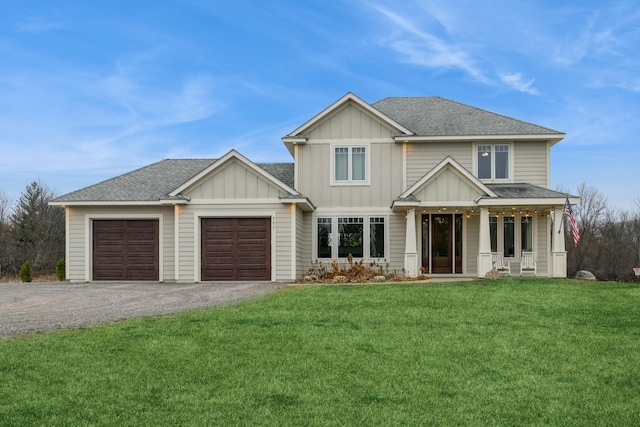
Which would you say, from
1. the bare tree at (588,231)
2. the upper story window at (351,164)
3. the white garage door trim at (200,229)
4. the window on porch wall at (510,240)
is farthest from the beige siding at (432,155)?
the bare tree at (588,231)

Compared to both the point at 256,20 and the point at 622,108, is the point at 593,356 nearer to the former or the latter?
the point at 256,20

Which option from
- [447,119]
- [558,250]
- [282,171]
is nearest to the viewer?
[558,250]

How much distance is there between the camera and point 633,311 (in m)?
10.8

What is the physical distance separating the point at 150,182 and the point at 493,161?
13.1 meters

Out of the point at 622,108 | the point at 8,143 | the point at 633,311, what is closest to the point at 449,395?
the point at 633,311

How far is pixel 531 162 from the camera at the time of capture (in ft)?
67.3

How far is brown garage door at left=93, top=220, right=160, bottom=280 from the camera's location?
795 inches

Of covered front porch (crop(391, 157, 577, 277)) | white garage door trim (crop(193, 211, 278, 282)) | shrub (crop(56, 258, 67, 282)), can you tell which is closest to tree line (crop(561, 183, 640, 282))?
covered front porch (crop(391, 157, 577, 277))

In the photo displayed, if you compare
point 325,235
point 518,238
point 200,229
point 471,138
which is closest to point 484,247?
point 518,238

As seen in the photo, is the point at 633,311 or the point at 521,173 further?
the point at 521,173

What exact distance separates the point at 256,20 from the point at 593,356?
1790 cm

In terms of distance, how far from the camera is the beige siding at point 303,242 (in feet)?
62.7

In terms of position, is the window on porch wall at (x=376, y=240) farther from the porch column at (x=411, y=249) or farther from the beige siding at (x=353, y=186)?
the porch column at (x=411, y=249)

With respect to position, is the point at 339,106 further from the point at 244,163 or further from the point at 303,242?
the point at 303,242
